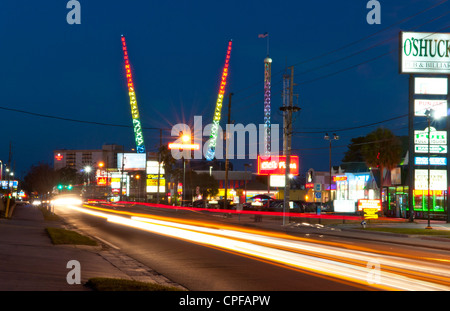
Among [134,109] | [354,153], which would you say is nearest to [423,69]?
[354,153]

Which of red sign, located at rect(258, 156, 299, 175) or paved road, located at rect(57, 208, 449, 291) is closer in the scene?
paved road, located at rect(57, 208, 449, 291)

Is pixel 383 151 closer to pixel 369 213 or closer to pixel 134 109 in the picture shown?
pixel 369 213

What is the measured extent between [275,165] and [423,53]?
44.8m

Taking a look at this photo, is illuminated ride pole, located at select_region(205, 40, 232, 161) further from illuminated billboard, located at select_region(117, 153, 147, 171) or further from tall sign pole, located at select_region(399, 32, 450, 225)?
tall sign pole, located at select_region(399, 32, 450, 225)

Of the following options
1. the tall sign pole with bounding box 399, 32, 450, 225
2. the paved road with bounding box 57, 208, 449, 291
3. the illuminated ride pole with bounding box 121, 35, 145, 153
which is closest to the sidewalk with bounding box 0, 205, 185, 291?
the paved road with bounding box 57, 208, 449, 291

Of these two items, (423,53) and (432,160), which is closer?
(423,53)

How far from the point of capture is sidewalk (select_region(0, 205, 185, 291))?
1116 cm

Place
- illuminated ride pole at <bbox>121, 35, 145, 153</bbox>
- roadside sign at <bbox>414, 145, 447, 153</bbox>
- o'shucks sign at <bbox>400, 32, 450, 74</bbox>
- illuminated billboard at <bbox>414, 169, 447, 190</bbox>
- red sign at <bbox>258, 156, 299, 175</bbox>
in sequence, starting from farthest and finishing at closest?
1. illuminated ride pole at <bbox>121, 35, 145, 153</bbox>
2. red sign at <bbox>258, 156, 299, 175</bbox>
3. illuminated billboard at <bbox>414, 169, 447, 190</bbox>
4. roadside sign at <bbox>414, 145, 447, 153</bbox>
5. o'shucks sign at <bbox>400, 32, 450, 74</bbox>

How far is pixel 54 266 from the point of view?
14391 millimetres

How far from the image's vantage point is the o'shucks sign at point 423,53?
4378 cm

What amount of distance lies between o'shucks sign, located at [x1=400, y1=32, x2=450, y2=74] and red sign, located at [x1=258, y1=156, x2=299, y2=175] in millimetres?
41000

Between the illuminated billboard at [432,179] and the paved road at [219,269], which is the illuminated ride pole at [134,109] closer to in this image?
the illuminated billboard at [432,179]

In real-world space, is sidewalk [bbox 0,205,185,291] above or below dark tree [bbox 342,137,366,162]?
below
